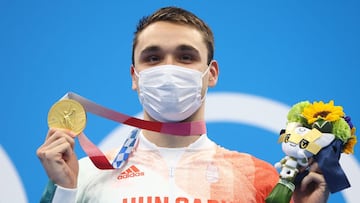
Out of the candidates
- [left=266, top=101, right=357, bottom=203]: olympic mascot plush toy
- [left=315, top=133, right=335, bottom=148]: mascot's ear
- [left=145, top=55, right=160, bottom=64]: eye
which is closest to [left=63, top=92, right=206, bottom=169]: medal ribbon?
[left=145, top=55, right=160, bottom=64]: eye

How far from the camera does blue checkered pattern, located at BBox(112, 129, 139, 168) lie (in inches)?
98.5

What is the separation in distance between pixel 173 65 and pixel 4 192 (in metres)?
1.21

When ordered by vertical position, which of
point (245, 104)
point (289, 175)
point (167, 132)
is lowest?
point (289, 175)

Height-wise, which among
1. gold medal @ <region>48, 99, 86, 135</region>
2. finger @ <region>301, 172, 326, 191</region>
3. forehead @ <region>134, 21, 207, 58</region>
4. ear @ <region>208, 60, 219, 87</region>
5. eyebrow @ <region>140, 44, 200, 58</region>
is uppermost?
forehead @ <region>134, 21, 207, 58</region>

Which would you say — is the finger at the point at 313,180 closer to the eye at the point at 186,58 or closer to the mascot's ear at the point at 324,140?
the mascot's ear at the point at 324,140

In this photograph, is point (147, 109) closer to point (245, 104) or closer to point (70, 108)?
point (70, 108)

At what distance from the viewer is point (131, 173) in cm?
247

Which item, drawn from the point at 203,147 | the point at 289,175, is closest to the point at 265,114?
the point at 203,147

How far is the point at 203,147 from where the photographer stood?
2.55m

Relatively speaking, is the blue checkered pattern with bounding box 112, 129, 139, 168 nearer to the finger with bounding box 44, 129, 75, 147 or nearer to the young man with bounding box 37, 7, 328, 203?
the young man with bounding box 37, 7, 328, 203

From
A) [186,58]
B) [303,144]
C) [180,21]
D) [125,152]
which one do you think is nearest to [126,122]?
[125,152]

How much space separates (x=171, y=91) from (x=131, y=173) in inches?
13.0

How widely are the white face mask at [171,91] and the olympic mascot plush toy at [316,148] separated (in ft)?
1.20

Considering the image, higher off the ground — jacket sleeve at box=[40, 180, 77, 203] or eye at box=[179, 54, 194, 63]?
eye at box=[179, 54, 194, 63]
